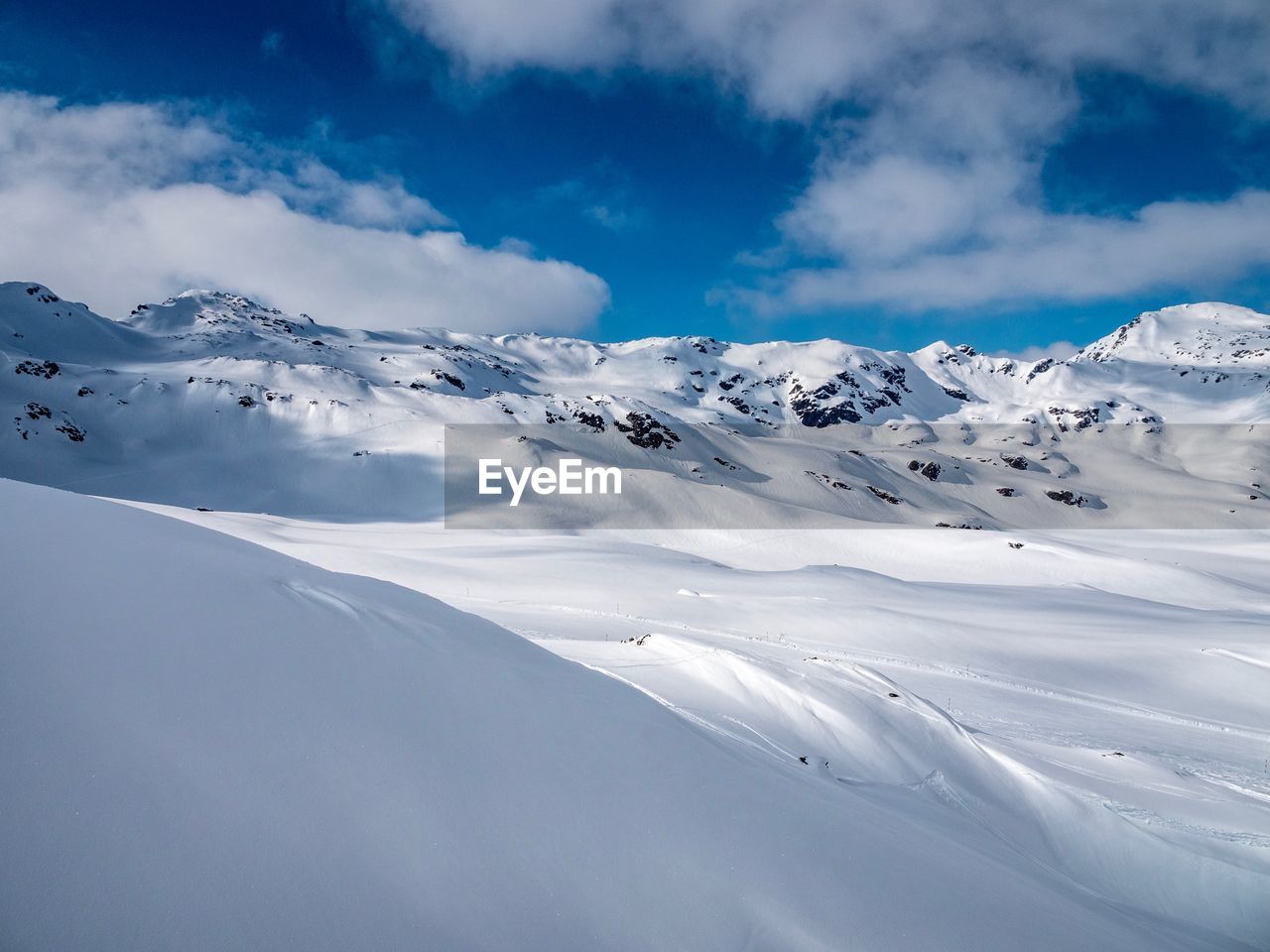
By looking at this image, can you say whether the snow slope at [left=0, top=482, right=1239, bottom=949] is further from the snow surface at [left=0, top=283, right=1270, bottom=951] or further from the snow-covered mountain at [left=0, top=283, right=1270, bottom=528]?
the snow-covered mountain at [left=0, top=283, right=1270, bottom=528]

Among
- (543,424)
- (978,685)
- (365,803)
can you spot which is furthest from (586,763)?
(543,424)

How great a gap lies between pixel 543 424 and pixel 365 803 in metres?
70.5

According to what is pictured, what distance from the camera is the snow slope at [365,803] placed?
6.94ft

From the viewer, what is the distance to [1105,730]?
1006 cm

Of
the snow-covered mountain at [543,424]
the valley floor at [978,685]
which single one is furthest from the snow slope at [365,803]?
the snow-covered mountain at [543,424]

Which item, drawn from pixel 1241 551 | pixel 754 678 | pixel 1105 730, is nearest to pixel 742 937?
pixel 754 678

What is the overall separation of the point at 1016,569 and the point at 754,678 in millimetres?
33531

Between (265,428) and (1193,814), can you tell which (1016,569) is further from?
(265,428)

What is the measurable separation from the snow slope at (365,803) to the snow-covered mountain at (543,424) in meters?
49.8

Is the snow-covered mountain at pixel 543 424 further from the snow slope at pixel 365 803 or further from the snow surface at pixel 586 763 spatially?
the snow slope at pixel 365 803

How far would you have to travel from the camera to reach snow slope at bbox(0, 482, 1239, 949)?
212 centimetres

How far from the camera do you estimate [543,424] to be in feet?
237

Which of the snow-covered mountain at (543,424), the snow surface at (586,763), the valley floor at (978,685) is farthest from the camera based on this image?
the snow-covered mountain at (543,424)

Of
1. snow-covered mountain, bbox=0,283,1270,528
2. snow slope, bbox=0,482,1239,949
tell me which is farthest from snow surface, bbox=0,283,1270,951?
snow-covered mountain, bbox=0,283,1270,528
